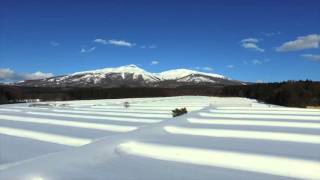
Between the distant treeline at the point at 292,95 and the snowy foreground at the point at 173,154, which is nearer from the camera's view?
the snowy foreground at the point at 173,154

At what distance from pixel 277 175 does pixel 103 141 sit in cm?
225

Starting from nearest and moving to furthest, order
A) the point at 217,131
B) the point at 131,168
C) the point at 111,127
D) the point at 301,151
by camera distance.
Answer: the point at 131,168
the point at 301,151
the point at 217,131
the point at 111,127

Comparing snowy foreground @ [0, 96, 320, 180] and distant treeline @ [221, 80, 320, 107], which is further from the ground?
distant treeline @ [221, 80, 320, 107]

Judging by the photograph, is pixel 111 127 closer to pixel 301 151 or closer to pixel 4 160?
pixel 4 160

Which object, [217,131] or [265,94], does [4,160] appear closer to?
[217,131]

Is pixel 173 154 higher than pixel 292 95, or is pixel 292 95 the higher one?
pixel 292 95

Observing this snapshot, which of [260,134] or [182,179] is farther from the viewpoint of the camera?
[260,134]

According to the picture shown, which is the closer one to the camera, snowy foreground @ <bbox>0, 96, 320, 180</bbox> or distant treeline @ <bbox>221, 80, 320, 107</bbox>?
snowy foreground @ <bbox>0, 96, 320, 180</bbox>

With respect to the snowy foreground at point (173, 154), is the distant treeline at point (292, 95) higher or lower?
higher

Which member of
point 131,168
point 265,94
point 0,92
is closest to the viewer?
point 131,168

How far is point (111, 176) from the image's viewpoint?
3975 mm

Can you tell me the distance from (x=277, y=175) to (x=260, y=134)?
6.85ft

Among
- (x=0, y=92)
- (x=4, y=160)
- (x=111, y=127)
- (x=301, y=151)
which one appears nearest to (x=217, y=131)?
(x=301, y=151)

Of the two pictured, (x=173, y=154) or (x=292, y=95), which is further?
(x=292, y=95)
